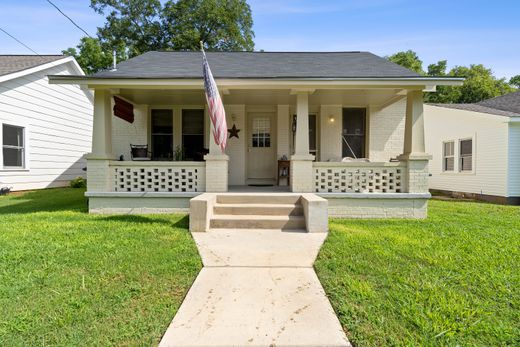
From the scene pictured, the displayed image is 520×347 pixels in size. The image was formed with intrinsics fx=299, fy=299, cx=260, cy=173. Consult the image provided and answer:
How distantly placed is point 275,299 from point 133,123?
8.00 metres

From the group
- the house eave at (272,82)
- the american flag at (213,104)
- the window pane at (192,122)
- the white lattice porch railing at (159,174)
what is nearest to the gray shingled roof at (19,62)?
the house eave at (272,82)

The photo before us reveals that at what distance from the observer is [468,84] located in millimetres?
29000

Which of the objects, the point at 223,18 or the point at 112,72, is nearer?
the point at 112,72

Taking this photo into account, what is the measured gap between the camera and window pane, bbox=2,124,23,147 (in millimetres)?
9734

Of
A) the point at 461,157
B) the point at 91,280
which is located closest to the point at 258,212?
the point at 91,280

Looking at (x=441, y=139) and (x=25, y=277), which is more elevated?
(x=441, y=139)

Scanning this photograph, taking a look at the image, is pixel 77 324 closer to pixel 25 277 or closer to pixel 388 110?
pixel 25 277

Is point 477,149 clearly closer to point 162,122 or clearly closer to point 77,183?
point 162,122

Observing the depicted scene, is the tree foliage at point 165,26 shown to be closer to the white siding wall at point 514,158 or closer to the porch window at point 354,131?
the porch window at point 354,131

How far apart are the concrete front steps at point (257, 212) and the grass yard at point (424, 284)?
0.83 meters

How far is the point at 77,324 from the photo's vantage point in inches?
95.0

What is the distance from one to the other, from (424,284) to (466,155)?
10.6 meters

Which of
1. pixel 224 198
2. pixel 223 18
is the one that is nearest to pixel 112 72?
pixel 224 198

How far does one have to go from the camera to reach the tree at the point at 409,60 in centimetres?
2861
